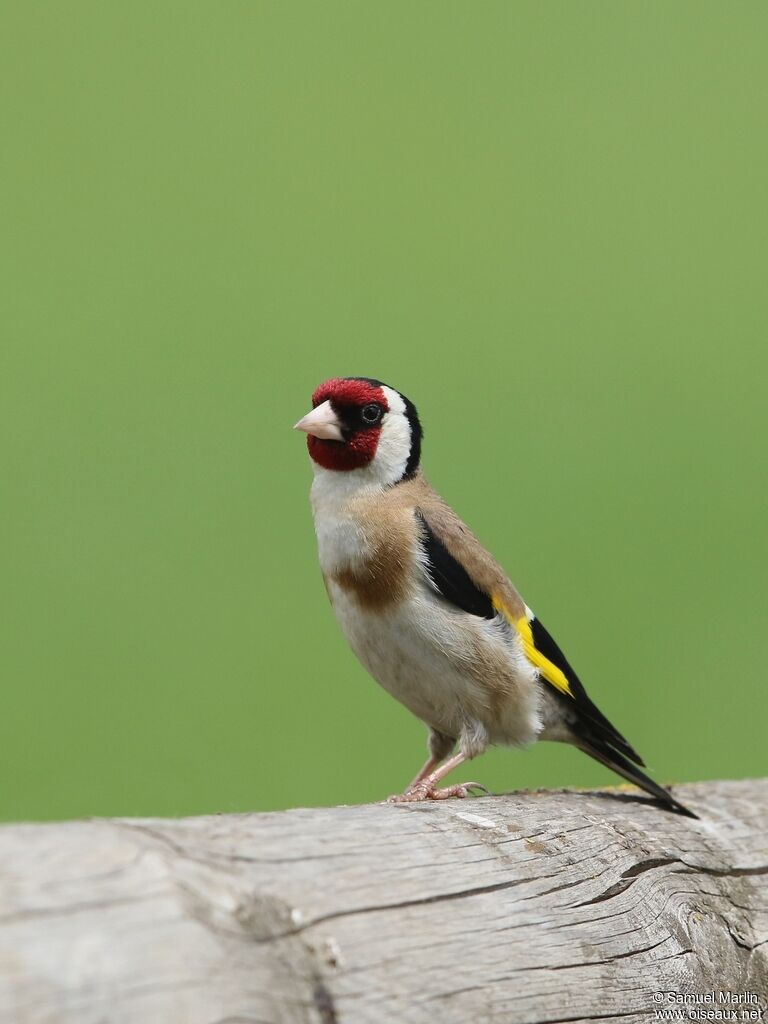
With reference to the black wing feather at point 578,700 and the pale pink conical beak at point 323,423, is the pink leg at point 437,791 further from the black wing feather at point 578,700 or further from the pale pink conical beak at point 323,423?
the pale pink conical beak at point 323,423

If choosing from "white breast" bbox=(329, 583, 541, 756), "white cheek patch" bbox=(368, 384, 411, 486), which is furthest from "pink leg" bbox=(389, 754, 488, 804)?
"white cheek patch" bbox=(368, 384, 411, 486)

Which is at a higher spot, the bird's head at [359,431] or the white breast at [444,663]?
the bird's head at [359,431]

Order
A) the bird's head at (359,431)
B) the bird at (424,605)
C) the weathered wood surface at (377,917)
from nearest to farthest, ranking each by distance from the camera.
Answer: the weathered wood surface at (377,917) < the bird at (424,605) < the bird's head at (359,431)

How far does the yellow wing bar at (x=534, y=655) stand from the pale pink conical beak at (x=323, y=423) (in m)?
0.59

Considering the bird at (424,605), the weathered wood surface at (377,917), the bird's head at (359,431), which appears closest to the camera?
the weathered wood surface at (377,917)

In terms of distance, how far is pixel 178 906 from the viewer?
5.32ft

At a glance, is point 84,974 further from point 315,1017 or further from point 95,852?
point 315,1017

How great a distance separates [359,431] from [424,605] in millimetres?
496

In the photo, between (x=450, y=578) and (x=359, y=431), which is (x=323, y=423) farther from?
(x=450, y=578)

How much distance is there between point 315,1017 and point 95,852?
14.8 inches

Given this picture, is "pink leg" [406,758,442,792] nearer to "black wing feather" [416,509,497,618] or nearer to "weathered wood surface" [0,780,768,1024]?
"black wing feather" [416,509,497,618]

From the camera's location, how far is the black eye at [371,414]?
3396 mm

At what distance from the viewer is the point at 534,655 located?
135 inches

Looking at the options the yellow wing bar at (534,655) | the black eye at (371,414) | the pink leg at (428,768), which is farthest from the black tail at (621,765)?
the black eye at (371,414)
